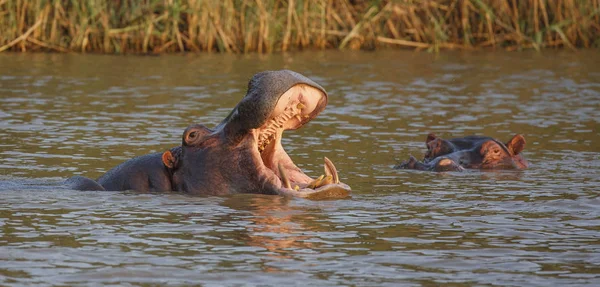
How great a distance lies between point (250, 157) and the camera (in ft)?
20.6

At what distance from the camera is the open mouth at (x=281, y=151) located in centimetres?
612

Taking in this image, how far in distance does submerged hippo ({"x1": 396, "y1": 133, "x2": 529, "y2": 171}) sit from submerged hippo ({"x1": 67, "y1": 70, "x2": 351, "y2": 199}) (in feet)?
5.63

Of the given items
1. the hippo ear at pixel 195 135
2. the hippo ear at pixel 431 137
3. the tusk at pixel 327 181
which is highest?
the hippo ear at pixel 195 135

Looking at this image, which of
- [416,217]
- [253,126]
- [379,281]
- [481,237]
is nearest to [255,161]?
[253,126]

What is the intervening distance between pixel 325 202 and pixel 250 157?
548 millimetres

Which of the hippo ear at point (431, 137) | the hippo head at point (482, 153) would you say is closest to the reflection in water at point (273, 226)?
the hippo head at point (482, 153)

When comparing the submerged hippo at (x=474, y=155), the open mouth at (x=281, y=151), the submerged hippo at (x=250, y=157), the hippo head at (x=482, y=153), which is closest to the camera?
the submerged hippo at (x=250, y=157)

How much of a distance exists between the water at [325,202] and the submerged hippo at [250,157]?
9 centimetres

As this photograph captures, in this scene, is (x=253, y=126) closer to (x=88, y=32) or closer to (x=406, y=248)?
(x=406, y=248)

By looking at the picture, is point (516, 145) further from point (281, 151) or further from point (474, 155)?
point (281, 151)

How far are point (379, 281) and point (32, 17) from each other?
1317 centimetres

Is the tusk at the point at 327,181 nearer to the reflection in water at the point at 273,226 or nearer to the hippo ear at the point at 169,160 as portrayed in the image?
the reflection in water at the point at 273,226

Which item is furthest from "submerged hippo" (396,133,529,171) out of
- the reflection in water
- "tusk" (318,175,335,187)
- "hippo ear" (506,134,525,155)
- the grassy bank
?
the grassy bank

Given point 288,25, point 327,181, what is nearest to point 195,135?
point 327,181
